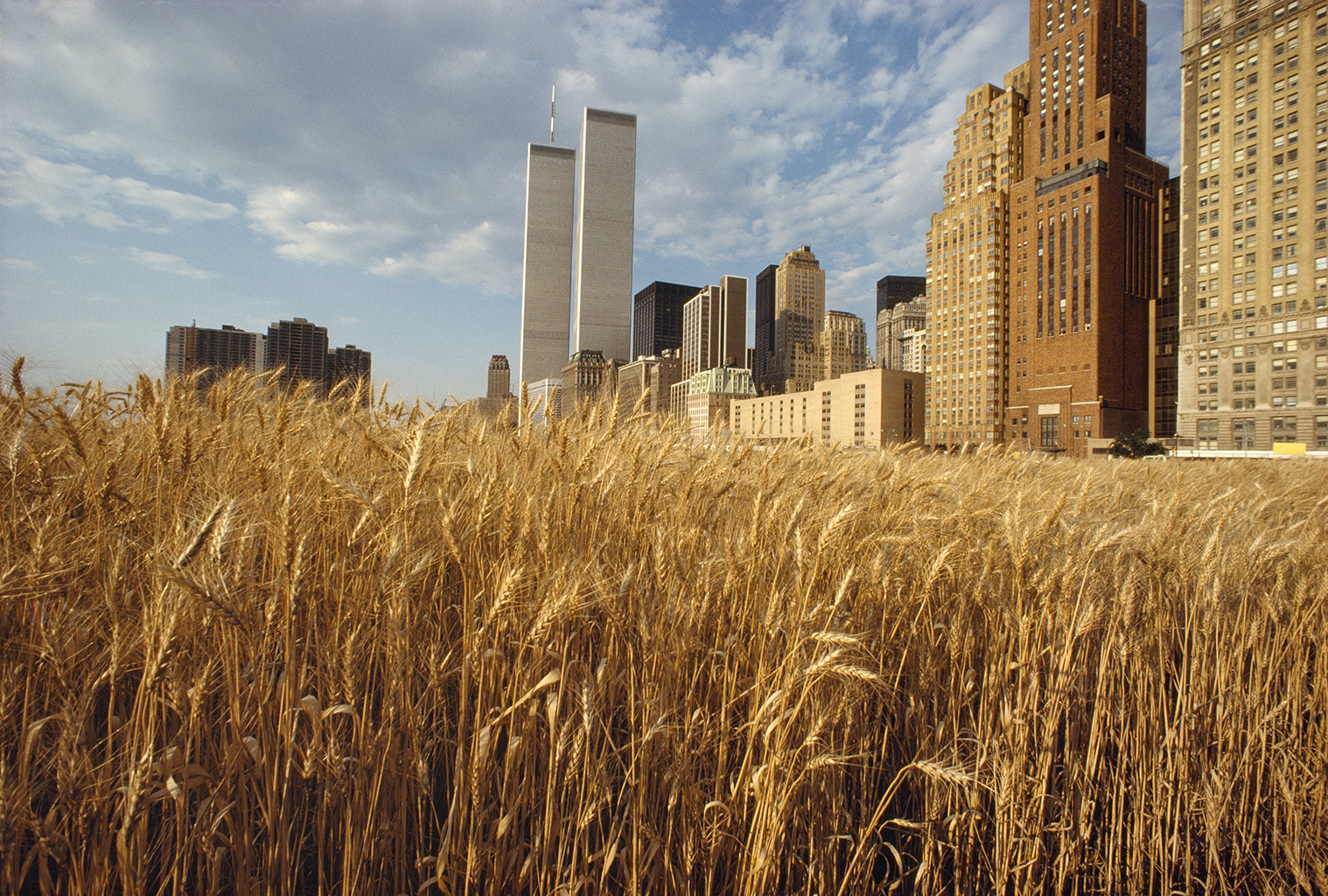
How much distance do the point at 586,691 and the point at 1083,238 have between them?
107298mm

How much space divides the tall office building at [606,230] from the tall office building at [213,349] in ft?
393

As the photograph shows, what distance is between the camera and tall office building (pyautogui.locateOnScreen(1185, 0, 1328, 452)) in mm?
58844

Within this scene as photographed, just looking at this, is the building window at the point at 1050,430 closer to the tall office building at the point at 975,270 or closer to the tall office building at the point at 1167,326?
the tall office building at the point at 975,270

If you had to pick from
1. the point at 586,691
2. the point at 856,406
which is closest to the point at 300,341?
the point at 586,691

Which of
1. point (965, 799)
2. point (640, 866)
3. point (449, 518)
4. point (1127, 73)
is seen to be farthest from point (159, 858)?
point (1127, 73)

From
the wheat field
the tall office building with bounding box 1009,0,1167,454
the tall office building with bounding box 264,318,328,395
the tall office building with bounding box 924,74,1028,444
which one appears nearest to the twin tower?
the tall office building with bounding box 924,74,1028,444

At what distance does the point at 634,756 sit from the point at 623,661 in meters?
0.47

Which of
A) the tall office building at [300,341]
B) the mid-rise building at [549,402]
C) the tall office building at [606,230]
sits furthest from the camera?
the tall office building at [606,230]

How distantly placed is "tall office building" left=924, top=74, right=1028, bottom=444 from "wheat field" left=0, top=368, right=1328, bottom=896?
9761 cm

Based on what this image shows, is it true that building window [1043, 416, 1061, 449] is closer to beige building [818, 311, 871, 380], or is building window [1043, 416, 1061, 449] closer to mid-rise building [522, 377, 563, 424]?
beige building [818, 311, 871, 380]

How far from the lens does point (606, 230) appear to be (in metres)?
133

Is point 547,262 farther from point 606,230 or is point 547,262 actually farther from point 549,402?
point 549,402

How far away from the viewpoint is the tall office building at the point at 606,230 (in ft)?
428

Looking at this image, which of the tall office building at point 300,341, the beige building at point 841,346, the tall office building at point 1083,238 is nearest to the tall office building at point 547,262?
the beige building at point 841,346
